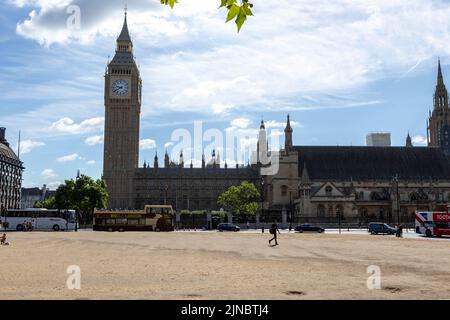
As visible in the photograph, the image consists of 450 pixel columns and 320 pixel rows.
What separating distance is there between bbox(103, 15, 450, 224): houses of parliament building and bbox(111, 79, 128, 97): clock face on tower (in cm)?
11

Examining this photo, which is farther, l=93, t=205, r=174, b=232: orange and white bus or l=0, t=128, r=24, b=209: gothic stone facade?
l=0, t=128, r=24, b=209: gothic stone facade

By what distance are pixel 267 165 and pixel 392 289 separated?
104392 mm

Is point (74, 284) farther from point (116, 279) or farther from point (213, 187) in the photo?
A: point (213, 187)

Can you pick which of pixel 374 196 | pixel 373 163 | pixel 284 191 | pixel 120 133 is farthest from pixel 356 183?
pixel 120 133

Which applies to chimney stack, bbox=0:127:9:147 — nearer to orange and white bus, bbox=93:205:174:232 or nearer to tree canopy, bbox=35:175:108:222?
tree canopy, bbox=35:175:108:222

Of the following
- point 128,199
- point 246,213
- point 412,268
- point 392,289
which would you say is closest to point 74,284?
point 392,289

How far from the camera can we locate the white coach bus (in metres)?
66.4

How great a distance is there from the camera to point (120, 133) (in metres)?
131

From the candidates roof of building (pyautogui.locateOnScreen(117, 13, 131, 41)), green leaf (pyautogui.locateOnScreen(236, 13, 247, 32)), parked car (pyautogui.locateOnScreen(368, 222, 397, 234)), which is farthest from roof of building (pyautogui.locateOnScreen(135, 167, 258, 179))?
green leaf (pyautogui.locateOnScreen(236, 13, 247, 32))

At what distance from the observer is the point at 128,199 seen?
131125 millimetres

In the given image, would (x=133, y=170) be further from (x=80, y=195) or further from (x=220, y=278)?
(x=220, y=278)

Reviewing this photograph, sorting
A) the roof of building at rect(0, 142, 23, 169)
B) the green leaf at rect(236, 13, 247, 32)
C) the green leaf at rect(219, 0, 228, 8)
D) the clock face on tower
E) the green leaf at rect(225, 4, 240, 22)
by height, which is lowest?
the green leaf at rect(236, 13, 247, 32)

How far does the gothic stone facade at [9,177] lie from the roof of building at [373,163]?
247ft

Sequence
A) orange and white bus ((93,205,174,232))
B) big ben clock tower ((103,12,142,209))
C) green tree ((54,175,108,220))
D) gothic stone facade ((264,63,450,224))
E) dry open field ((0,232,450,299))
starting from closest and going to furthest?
dry open field ((0,232,450,299)) < orange and white bus ((93,205,174,232)) < green tree ((54,175,108,220)) < gothic stone facade ((264,63,450,224)) < big ben clock tower ((103,12,142,209))
